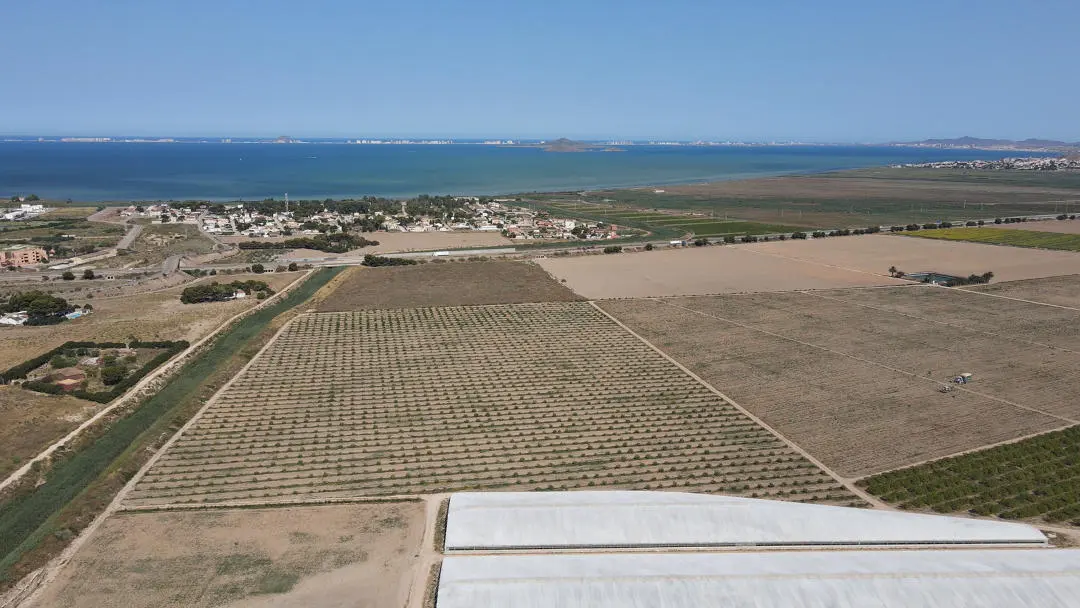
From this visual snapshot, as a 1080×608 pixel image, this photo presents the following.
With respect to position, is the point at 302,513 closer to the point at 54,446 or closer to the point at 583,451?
the point at 583,451

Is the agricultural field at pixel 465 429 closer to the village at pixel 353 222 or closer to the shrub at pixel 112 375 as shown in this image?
the shrub at pixel 112 375

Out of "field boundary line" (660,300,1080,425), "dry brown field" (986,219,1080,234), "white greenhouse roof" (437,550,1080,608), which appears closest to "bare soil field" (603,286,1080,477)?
"field boundary line" (660,300,1080,425)

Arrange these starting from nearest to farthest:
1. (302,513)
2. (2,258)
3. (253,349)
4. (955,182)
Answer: (302,513), (253,349), (2,258), (955,182)

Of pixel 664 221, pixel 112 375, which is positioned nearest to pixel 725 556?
pixel 112 375

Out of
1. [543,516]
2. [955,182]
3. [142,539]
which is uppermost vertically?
[955,182]

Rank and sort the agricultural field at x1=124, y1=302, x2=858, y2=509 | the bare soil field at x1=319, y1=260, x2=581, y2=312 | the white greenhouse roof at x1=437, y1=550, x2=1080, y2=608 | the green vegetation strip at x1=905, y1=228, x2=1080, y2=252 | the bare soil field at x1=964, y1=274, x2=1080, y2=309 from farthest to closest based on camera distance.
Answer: the green vegetation strip at x1=905, y1=228, x2=1080, y2=252, the bare soil field at x1=319, y1=260, x2=581, y2=312, the bare soil field at x1=964, y1=274, x2=1080, y2=309, the agricultural field at x1=124, y1=302, x2=858, y2=509, the white greenhouse roof at x1=437, y1=550, x2=1080, y2=608

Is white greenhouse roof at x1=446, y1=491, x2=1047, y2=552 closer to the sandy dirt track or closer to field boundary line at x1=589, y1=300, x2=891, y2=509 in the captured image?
field boundary line at x1=589, y1=300, x2=891, y2=509

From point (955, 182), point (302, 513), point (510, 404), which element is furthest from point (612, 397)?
point (955, 182)
